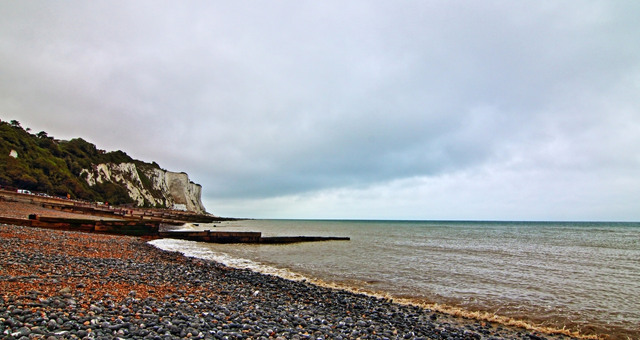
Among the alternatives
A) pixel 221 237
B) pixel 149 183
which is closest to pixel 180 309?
pixel 221 237

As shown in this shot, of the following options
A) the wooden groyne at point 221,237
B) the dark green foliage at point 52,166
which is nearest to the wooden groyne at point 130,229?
the wooden groyne at point 221,237

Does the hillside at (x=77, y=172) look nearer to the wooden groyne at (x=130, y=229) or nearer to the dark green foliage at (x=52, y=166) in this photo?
the dark green foliage at (x=52, y=166)

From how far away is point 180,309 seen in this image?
752 centimetres

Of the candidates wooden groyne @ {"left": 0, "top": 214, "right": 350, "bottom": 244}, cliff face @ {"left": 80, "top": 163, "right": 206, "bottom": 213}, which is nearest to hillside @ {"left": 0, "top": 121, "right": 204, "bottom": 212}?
cliff face @ {"left": 80, "top": 163, "right": 206, "bottom": 213}

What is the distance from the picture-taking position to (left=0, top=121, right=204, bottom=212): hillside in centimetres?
6675

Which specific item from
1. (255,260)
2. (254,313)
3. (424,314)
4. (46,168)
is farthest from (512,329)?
(46,168)

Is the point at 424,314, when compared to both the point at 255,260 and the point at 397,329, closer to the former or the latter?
the point at 397,329

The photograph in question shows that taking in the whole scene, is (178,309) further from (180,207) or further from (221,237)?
(180,207)

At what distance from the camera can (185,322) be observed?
6.49m

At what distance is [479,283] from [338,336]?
1176 centimetres

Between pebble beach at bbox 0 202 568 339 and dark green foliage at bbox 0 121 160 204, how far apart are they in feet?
237

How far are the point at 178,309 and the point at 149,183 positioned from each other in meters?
125

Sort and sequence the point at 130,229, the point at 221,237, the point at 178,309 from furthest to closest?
the point at 221,237
the point at 130,229
the point at 178,309

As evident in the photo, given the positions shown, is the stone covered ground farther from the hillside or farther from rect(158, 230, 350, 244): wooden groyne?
the hillside
